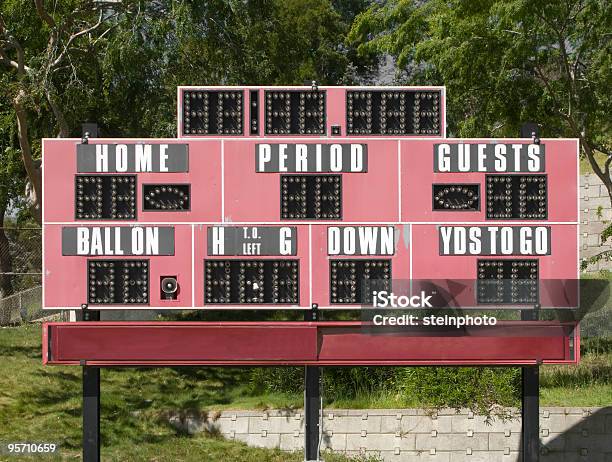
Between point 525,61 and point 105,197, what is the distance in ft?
42.5

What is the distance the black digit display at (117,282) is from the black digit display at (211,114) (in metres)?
2.33

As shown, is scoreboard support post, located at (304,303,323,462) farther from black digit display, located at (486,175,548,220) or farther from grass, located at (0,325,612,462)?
grass, located at (0,325,612,462)

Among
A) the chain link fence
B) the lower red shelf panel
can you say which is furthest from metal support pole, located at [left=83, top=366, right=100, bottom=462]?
the chain link fence

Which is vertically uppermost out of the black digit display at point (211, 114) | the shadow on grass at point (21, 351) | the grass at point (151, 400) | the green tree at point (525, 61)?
the green tree at point (525, 61)

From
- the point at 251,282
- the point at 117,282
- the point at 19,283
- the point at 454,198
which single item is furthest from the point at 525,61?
the point at 19,283

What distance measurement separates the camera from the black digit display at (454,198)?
51.7ft

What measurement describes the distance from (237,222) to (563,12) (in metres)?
11.8

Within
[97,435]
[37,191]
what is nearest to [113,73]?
[37,191]

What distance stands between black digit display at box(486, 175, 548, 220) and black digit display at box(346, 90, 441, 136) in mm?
1329

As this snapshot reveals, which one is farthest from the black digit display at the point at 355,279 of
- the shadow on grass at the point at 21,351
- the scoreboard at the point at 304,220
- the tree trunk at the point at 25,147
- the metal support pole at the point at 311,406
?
the shadow on grass at the point at 21,351

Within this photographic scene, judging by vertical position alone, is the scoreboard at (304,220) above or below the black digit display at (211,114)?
below

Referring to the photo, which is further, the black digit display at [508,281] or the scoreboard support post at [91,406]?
the scoreboard support post at [91,406]

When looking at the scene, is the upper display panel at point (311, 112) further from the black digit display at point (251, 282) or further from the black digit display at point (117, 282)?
the black digit display at point (117, 282)

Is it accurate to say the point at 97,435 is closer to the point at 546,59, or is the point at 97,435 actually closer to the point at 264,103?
the point at 264,103
